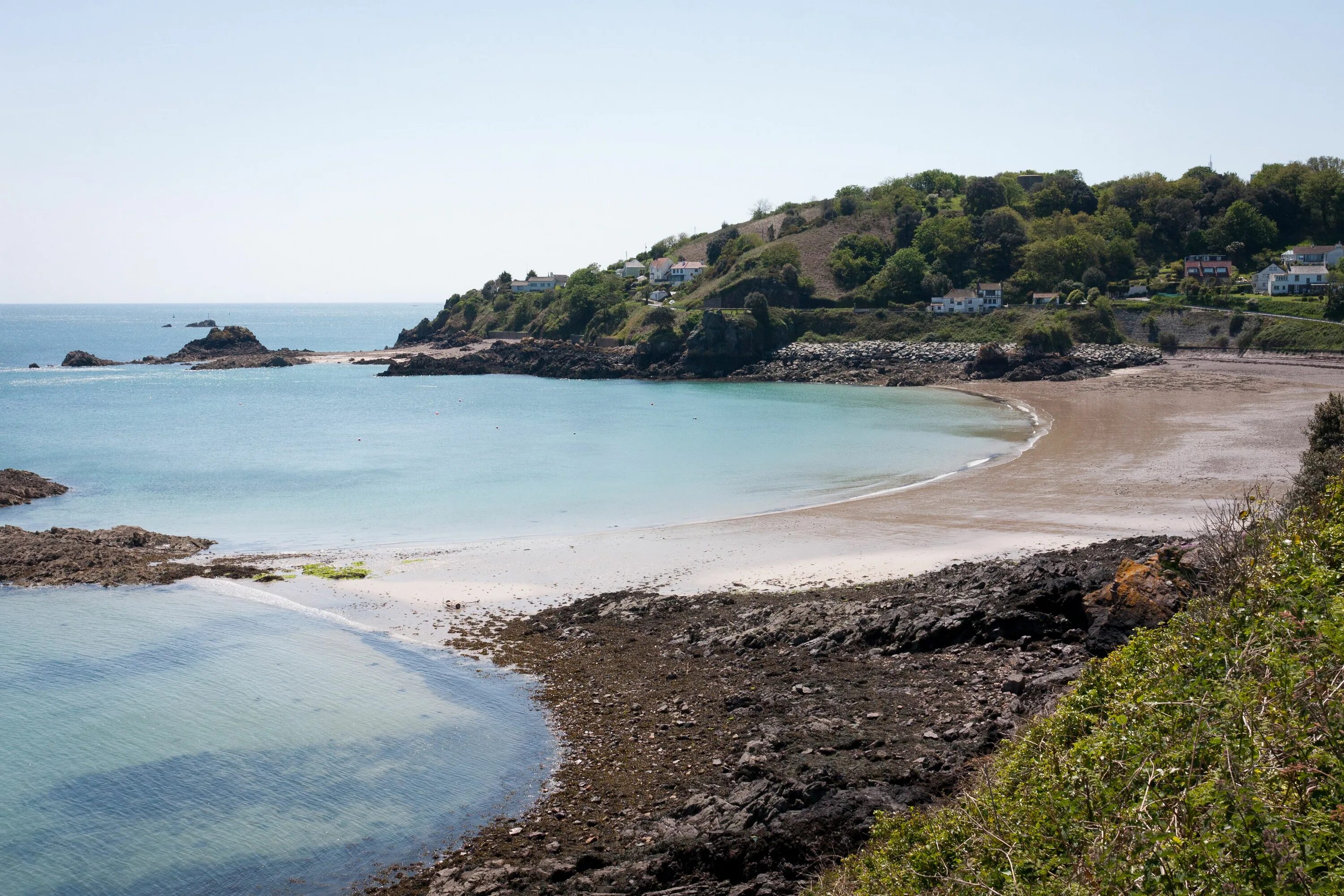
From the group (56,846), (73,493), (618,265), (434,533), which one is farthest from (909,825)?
(618,265)

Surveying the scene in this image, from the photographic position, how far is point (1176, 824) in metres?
6.94

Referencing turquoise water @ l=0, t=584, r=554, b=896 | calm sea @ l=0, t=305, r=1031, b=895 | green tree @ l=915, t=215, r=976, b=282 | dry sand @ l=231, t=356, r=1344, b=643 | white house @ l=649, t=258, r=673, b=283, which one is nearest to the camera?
turquoise water @ l=0, t=584, r=554, b=896

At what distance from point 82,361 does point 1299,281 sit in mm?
120275

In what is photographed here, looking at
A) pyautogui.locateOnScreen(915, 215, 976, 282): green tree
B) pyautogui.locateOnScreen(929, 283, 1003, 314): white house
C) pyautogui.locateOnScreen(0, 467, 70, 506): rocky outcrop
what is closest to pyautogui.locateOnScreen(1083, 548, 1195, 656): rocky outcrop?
pyautogui.locateOnScreen(0, 467, 70, 506): rocky outcrop

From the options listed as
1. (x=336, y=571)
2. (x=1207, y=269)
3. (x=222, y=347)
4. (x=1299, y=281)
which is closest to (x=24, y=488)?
(x=336, y=571)

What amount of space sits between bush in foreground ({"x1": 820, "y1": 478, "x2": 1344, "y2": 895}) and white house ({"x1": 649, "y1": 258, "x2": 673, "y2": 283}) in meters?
114

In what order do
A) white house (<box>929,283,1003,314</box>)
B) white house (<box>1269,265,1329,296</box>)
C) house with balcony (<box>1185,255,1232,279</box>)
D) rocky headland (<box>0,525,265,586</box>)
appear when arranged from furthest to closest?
white house (<box>929,283,1003,314</box>) → house with balcony (<box>1185,255,1232,279</box>) → white house (<box>1269,265,1329,296</box>) → rocky headland (<box>0,525,265,586</box>)

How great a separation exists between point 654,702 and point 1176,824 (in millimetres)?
9577

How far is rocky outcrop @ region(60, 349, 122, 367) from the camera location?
10188 cm

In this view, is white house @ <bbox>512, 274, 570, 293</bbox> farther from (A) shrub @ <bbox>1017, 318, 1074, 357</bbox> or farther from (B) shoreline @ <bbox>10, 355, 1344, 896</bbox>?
(B) shoreline @ <bbox>10, 355, 1344, 896</bbox>

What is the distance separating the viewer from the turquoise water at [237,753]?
11.9 metres

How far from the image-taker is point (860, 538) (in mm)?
26938

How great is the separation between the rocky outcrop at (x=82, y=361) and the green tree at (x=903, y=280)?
82.9 metres

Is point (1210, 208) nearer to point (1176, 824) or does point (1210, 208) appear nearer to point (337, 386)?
point (337, 386)
